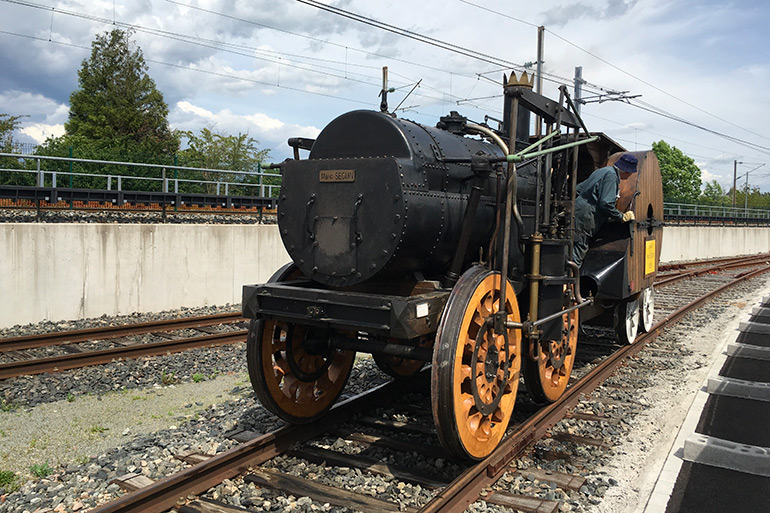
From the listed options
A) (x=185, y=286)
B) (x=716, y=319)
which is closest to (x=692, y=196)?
(x=716, y=319)

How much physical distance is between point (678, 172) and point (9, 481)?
254 feet

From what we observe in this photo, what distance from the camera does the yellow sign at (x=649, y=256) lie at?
27.1ft

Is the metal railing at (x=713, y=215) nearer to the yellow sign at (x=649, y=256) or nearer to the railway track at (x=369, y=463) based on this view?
the yellow sign at (x=649, y=256)

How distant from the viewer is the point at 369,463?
4.50m

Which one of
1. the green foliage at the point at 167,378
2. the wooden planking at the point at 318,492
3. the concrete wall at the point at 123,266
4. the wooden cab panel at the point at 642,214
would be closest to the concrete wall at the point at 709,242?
the wooden cab panel at the point at 642,214

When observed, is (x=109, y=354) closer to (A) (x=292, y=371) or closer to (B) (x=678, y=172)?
(A) (x=292, y=371)

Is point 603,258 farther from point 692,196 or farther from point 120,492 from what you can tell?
point 692,196

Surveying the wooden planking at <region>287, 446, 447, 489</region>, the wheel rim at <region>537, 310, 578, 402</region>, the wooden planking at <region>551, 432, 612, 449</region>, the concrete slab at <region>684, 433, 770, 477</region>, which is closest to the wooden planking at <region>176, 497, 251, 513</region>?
the wooden planking at <region>287, 446, 447, 489</region>

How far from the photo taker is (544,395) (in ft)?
18.4

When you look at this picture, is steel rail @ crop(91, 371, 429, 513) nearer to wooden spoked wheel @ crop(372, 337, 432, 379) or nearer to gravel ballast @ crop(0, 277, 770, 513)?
gravel ballast @ crop(0, 277, 770, 513)

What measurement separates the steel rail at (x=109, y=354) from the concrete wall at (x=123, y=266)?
8.62 feet

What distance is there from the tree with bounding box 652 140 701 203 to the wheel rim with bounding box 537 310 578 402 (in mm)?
71959

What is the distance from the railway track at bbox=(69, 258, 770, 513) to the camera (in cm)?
379

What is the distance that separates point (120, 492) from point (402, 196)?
272cm
